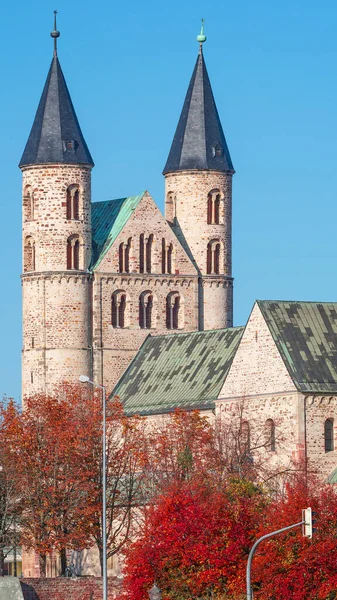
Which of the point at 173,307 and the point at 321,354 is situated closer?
the point at 321,354

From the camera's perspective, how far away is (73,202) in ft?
464

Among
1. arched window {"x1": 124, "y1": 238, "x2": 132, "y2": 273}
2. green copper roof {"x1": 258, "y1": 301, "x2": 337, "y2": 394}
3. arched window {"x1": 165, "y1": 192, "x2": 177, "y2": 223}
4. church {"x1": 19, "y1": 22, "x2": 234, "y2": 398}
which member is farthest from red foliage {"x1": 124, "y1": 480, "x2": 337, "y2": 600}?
arched window {"x1": 165, "y1": 192, "x2": 177, "y2": 223}

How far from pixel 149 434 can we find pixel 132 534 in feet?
44.7

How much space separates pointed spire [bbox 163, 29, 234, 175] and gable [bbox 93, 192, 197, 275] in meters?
2.93

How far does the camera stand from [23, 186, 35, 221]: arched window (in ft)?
463

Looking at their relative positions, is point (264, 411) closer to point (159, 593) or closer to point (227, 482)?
point (227, 482)

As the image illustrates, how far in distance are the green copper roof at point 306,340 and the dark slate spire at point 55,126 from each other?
23.6 metres

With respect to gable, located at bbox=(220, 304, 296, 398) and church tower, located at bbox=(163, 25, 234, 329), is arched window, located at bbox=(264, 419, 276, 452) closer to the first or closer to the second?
gable, located at bbox=(220, 304, 296, 398)

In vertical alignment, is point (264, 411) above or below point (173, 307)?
below

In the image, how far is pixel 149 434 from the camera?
128 metres

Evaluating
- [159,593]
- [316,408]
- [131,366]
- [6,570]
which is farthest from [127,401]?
[159,593]

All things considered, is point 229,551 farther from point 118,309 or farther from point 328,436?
point 118,309

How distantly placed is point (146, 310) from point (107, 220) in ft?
19.0

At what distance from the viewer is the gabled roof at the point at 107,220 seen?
473 ft
